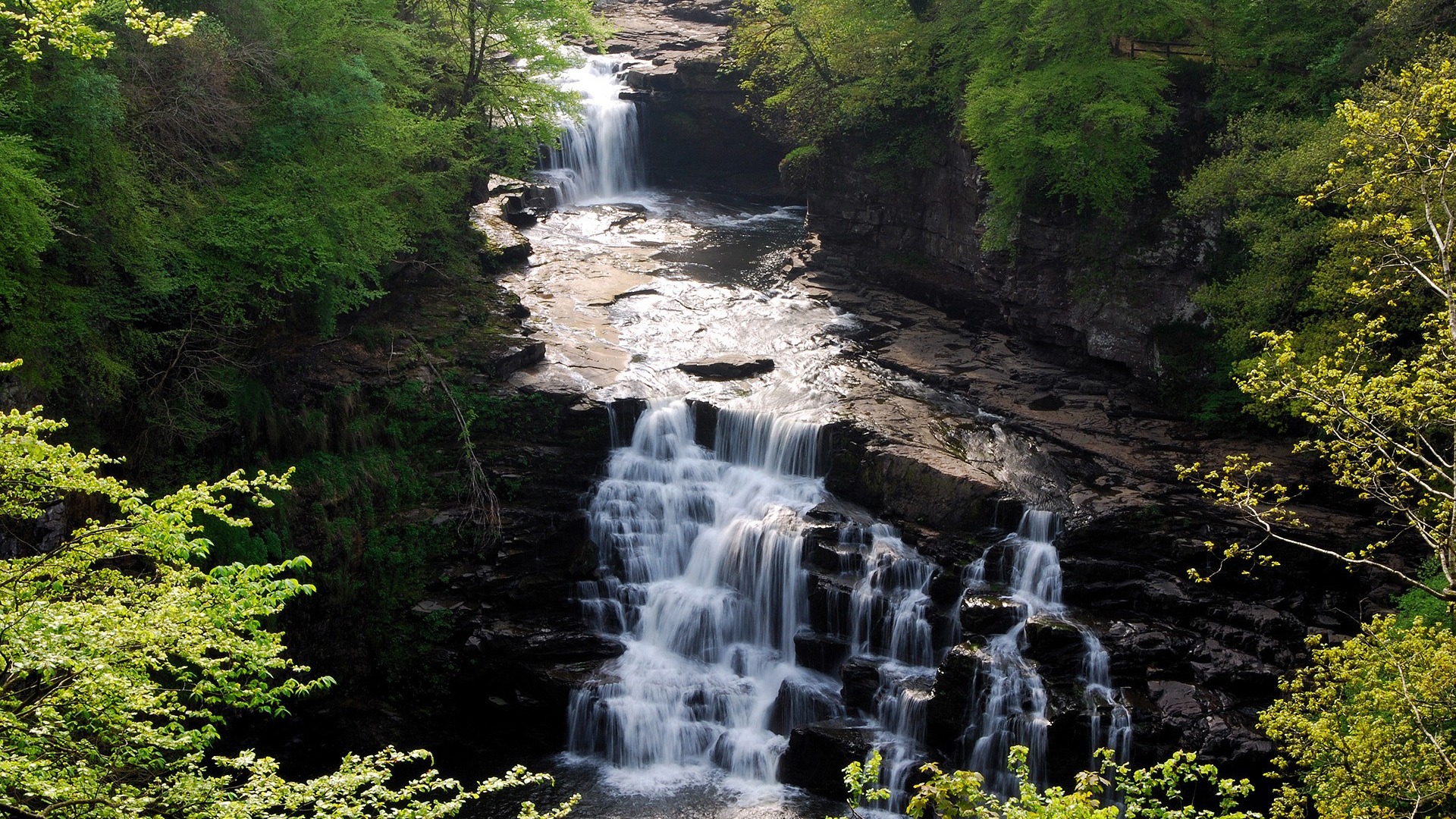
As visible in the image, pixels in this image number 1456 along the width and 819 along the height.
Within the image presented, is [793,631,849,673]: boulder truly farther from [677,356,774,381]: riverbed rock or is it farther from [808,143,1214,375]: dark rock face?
[808,143,1214,375]: dark rock face

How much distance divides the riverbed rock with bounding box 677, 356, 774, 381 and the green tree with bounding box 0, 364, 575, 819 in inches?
601

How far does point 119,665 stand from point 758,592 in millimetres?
13422

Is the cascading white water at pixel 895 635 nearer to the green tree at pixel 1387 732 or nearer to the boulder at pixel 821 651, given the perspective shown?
the boulder at pixel 821 651

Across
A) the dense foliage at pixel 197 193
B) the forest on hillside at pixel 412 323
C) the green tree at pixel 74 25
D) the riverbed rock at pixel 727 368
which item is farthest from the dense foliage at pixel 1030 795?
the riverbed rock at pixel 727 368

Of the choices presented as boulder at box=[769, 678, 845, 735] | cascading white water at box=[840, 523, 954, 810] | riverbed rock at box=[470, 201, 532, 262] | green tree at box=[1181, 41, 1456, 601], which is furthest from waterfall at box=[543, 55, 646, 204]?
green tree at box=[1181, 41, 1456, 601]

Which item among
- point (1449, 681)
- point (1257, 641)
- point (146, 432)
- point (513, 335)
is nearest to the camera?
point (1449, 681)

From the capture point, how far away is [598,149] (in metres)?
39.3

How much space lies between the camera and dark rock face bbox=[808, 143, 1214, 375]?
24.0m

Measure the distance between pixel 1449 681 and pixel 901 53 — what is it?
23607 millimetres

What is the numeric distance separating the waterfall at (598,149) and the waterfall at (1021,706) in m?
25.0

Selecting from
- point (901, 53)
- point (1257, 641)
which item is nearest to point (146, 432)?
point (1257, 641)

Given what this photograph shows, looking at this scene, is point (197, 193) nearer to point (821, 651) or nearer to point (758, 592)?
point (758, 592)

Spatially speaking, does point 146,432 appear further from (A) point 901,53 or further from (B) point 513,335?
(A) point 901,53

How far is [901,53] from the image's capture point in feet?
98.9
